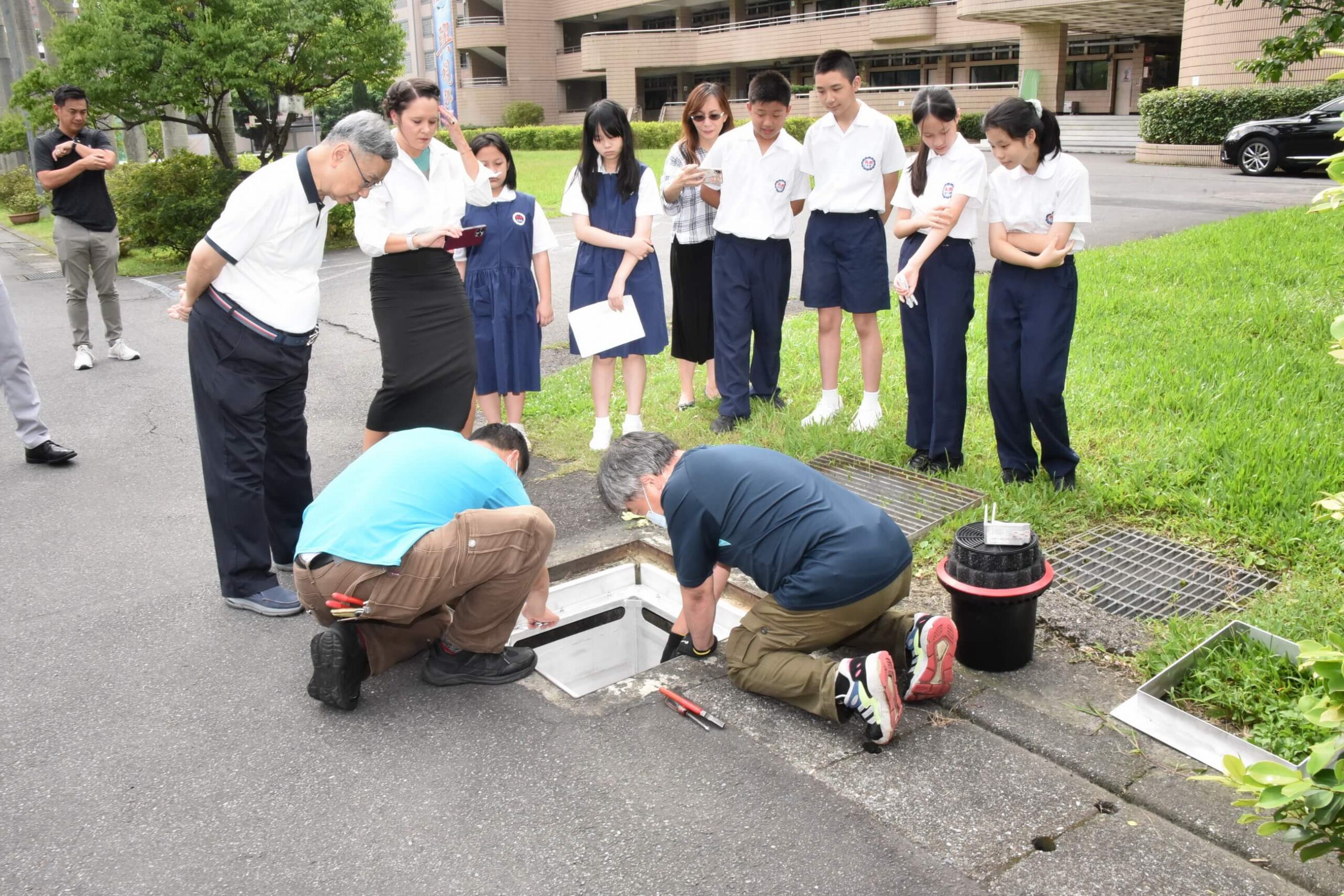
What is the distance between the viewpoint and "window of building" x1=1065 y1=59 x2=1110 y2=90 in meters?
38.3

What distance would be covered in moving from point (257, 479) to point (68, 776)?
1.42m

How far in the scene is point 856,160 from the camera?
5.79m

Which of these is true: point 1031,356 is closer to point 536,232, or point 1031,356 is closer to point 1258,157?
point 536,232

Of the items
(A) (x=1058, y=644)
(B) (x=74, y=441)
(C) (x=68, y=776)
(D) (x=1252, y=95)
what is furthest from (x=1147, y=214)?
(C) (x=68, y=776)

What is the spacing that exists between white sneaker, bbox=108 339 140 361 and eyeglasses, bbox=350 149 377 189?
583 centimetres

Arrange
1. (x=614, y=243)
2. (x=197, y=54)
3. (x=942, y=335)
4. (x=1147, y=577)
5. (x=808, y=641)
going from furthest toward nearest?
(x=197, y=54) → (x=614, y=243) → (x=942, y=335) → (x=1147, y=577) → (x=808, y=641)

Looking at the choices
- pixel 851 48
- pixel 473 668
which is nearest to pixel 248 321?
pixel 473 668

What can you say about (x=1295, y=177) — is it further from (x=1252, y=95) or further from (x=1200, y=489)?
(x=1200, y=489)

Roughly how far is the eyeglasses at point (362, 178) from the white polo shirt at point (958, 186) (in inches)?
103

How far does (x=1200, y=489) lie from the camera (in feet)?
16.3

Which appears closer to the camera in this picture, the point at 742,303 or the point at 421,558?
the point at 421,558

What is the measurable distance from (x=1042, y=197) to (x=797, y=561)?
226 cm

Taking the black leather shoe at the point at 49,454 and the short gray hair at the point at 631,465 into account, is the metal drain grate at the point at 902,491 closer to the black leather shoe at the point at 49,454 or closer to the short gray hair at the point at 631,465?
the short gray hair at the point at 631,465

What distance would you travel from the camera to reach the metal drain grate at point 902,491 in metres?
4.86
